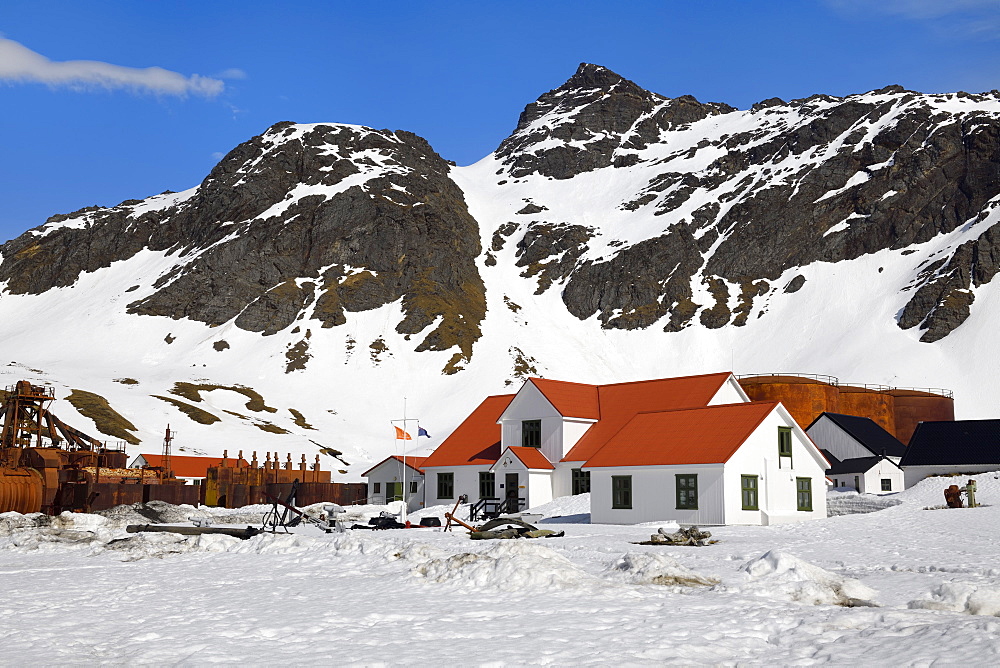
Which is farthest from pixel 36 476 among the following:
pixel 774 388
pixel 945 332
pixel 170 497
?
pixel 945 332

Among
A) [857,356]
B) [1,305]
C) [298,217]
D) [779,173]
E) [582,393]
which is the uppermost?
[779,173]

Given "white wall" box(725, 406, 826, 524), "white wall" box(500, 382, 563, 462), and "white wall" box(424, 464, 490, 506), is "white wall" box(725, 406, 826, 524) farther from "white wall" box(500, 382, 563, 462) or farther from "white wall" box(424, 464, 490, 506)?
"white wall" box(424, 464, 490, 506)

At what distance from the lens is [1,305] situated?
161750mm

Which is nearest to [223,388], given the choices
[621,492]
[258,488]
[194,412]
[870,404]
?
[194,412]

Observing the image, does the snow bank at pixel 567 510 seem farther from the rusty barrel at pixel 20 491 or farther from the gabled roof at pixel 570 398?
the rusty barrel at pixel 20 491

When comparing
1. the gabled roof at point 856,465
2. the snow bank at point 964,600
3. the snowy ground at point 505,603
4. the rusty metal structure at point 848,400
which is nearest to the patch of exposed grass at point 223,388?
the rusty metal structure at point 848,400

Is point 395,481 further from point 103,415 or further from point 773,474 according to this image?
point 103,415

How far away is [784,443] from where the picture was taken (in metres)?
41.4

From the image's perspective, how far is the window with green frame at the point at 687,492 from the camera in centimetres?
3838

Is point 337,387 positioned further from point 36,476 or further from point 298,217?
point 36,476

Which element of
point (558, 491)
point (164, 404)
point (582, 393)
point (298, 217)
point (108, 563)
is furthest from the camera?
point (298, 217)

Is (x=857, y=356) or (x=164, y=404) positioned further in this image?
(x=857, y=356)

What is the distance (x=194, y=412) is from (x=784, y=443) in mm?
73236

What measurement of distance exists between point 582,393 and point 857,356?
7636cm
